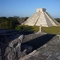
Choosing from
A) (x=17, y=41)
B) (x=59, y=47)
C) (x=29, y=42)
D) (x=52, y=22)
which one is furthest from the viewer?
(x=52, y=22)

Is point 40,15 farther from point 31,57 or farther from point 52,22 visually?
point 31,57

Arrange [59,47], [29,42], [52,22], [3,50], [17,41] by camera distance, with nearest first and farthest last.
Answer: [3,50] → [17,41] → [59,47] → [29,42] → [52,22]

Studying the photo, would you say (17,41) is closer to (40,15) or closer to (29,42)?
(29,42)

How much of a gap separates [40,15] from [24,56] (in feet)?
173

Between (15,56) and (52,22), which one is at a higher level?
(15,56)

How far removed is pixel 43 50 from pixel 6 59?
123cm

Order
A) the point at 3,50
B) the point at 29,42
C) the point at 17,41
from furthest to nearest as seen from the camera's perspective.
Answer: the point at 29,42, the point at 17,41, the point at 3,50

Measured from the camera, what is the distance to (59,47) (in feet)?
16.4

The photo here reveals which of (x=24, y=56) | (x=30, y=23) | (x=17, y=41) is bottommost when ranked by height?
(x=30, y=23)

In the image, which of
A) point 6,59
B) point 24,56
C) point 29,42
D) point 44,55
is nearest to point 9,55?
point 6,59

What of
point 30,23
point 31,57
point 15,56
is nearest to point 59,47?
point 31,57

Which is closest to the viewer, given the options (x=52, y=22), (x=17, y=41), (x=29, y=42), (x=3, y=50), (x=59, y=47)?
(x=3, y=50)

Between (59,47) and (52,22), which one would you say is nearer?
(59,47)

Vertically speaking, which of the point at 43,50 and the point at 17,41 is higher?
the point at 17,41
